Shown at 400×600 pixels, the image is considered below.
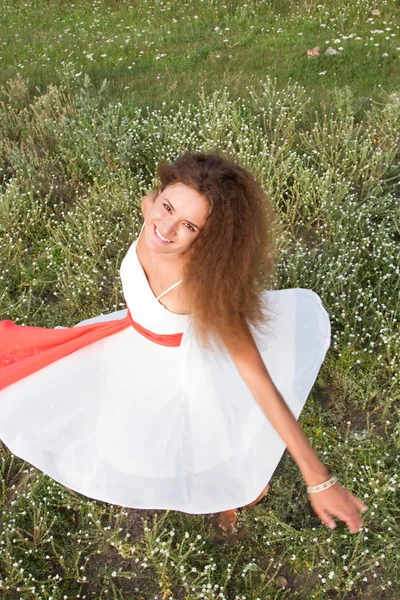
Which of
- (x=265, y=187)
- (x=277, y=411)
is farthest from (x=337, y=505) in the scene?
(x=265, y=187)

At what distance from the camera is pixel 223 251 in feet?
8.84

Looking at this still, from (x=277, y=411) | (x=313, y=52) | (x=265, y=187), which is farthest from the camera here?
(x=313, y=52)

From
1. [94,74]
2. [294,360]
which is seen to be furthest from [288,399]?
[94,74]

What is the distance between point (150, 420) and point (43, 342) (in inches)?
25.8

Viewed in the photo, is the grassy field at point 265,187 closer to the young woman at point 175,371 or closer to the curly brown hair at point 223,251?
the young woman at point 175,371

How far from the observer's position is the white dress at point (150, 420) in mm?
2891

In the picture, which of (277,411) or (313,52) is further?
(313,52)

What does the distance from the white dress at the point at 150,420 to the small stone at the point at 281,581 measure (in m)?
0.60

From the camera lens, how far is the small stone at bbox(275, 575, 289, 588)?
3.21 m

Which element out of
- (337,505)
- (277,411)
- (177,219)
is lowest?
(337,505)

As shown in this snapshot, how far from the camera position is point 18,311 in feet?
15.0

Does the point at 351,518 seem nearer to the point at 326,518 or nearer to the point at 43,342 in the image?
the point at 326,518

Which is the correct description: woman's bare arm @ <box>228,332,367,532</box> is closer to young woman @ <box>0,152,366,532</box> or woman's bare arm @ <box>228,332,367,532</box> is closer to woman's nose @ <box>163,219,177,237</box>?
young woman @ <box>0,152,366,532</box>

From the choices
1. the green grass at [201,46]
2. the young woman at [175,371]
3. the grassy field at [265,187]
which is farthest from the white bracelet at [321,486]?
the green grass at [201,46]
